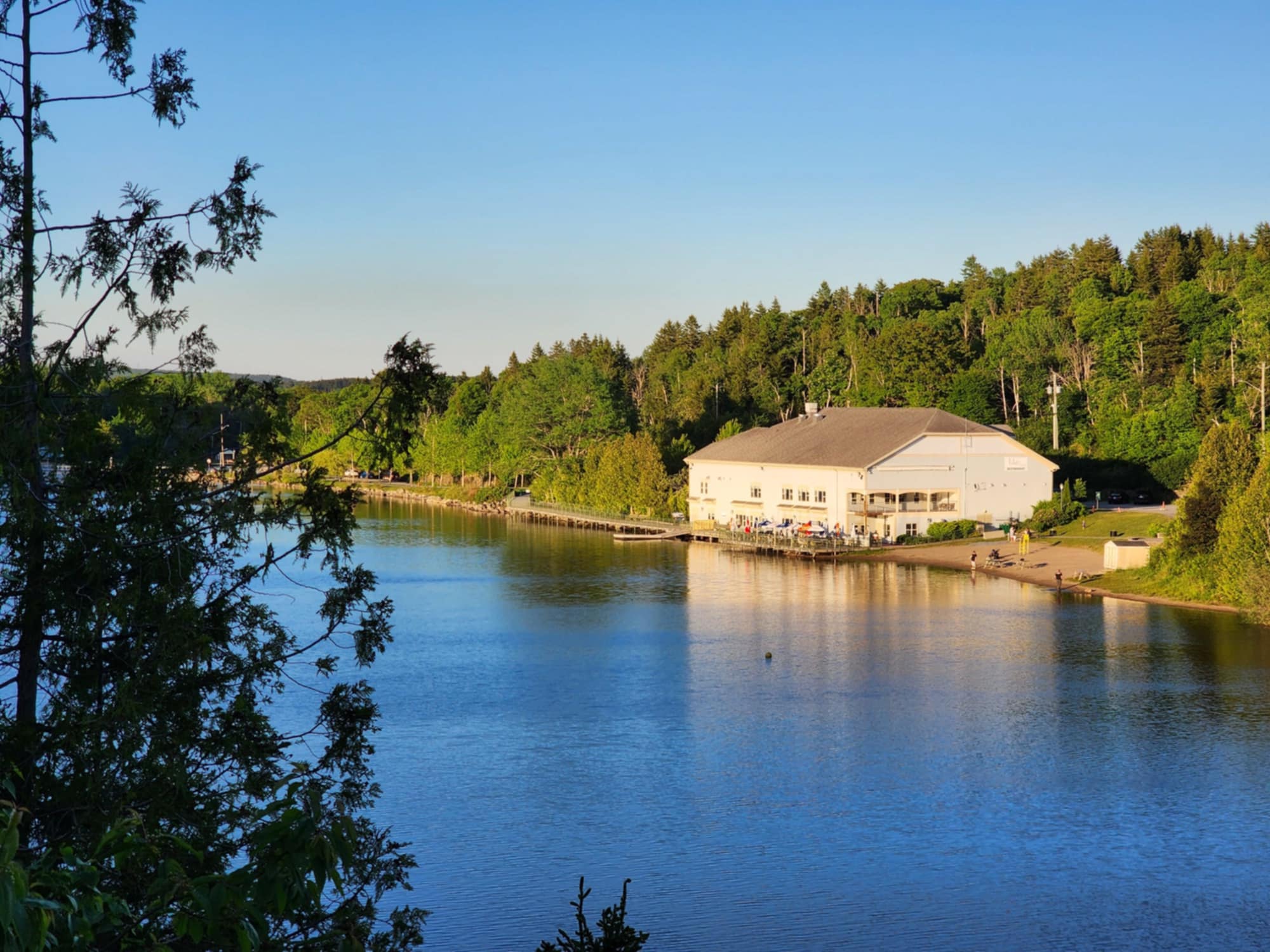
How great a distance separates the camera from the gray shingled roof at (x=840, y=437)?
2345 inches

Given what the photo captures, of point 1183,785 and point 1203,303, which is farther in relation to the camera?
point 1203,303

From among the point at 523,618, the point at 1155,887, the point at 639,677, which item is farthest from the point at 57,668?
the point at 523,618

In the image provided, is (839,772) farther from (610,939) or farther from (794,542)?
(794,542)

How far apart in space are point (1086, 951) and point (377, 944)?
31.3 feet

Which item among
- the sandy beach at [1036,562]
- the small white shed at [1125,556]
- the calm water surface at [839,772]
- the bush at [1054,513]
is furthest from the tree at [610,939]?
the bush at [1054,513]

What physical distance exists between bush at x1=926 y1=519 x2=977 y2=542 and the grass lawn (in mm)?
3224

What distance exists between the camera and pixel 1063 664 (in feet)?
109

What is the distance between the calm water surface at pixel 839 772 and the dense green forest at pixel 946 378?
27979 millimetres

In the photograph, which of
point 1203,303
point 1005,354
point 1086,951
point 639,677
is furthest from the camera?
point 1005,354

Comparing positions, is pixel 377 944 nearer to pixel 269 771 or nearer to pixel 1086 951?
pixel 269 771

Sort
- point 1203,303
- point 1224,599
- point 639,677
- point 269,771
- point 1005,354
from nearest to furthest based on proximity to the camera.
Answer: point 269,771, point 639,677, point 1224,599, point 1203,303, point 1005,354

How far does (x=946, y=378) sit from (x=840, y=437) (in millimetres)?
26766

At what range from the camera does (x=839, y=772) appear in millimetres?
23984

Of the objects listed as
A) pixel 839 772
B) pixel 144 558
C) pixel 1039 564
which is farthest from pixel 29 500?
pixel 1039 564
